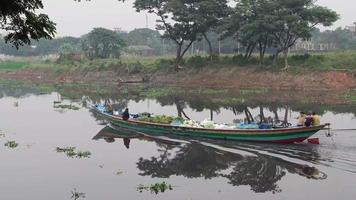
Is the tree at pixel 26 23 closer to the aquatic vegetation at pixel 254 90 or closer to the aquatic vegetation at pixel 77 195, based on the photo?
→ the aquatic vegetation at pixel 77 195

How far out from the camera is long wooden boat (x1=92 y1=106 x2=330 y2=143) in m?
24.8

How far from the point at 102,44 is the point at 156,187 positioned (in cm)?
8864

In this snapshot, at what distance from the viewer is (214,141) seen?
27281 millimetres

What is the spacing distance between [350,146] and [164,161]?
32.2ft

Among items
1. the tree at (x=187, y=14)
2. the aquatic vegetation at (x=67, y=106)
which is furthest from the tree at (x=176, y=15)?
the aquatic vegetation at (x=67, y=106)

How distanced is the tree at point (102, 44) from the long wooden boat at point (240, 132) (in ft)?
236

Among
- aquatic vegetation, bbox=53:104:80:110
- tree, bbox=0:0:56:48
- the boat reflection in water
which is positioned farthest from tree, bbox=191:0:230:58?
tree, bbox=0:0:56:48

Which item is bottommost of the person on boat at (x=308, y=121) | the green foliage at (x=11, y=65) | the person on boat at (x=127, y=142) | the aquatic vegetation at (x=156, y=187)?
the person on boat at (x=127, y=142)

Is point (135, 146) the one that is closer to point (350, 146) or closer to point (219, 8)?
point (350, 146)

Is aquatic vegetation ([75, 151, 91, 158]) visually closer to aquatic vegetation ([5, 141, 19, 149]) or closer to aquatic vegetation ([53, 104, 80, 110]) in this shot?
aquatic vegetation ([5, 141, 19, 149])

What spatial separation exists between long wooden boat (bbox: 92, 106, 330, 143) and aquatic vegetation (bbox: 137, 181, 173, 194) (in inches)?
341

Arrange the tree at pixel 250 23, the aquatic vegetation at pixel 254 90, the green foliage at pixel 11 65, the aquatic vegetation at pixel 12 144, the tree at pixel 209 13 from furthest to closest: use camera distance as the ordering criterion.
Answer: the green foliage at pixel 11 65
the tree at pixel 209 13
the tree at pixel 250 23
the aquatic vegetation at pixel 254 90
the aquatic vegetation at pixel 12 144

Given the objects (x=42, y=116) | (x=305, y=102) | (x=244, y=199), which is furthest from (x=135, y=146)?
(x=305, y=102)

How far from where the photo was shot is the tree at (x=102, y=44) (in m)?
101
